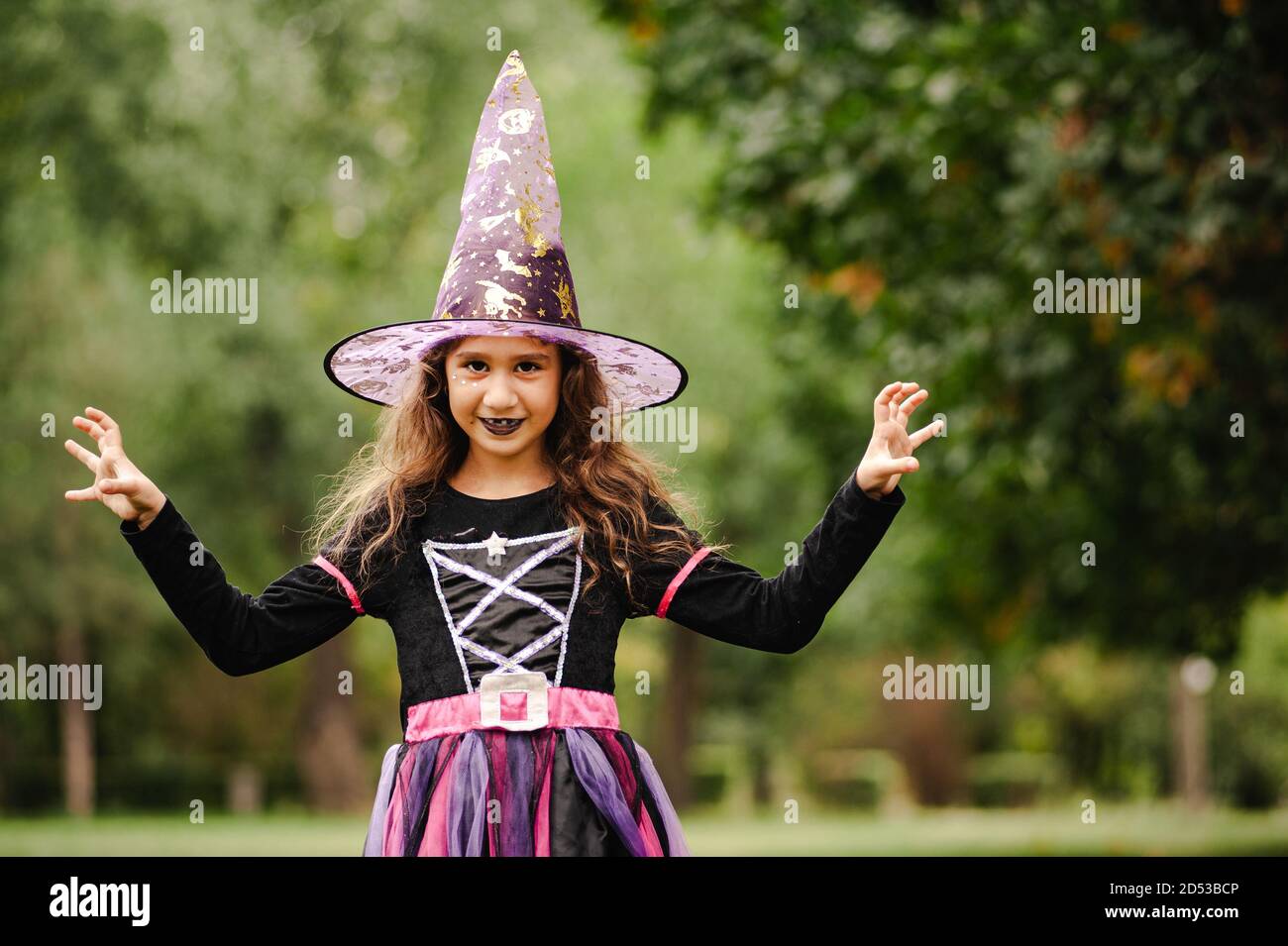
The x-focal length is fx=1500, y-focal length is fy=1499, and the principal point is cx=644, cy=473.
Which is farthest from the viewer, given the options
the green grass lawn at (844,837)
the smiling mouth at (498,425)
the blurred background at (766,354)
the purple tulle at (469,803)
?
the green grass lawn at (844,837)

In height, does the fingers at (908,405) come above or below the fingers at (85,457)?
above

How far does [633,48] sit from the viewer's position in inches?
372

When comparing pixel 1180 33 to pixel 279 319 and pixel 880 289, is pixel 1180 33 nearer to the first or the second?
pixel 880 289

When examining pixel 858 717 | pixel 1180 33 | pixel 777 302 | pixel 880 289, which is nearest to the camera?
pixel 1180 33

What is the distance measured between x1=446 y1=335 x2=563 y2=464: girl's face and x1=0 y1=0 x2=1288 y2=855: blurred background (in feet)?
2.74

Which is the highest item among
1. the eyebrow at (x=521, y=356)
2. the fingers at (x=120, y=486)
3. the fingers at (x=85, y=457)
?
the eyebrow at (x=521, y=356)

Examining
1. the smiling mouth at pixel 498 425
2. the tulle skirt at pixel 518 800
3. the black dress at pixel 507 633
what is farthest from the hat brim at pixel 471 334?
the tulle skirt at pixel 518 800

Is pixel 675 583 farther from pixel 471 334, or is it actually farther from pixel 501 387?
pixel 471 334

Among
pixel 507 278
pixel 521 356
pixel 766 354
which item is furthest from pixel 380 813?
pixel 766 354

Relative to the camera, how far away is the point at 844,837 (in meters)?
16.7

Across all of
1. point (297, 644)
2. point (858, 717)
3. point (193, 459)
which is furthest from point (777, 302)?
point (858, 717)

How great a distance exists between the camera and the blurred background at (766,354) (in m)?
7.61

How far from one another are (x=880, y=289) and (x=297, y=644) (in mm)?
5964

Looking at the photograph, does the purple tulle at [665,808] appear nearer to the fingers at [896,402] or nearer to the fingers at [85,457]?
the fingers at [896,402]
